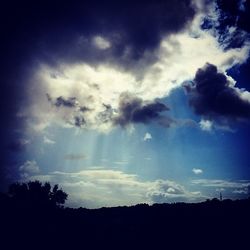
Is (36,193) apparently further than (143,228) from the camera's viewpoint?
Yes

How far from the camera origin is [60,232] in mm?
39250

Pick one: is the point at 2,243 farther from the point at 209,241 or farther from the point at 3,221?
the point at 209,241

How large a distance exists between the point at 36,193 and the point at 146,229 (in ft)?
156

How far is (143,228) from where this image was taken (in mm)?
36094

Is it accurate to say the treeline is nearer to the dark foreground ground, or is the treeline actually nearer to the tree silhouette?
the dark foreground ground

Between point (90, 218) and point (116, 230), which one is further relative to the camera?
A: point (90, 218)

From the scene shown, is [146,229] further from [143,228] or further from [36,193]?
[36,193]

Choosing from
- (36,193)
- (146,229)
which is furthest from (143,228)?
(36,193)

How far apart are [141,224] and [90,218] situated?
1202 centimetres

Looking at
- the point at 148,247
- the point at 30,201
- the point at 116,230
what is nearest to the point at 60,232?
the point at 116,230

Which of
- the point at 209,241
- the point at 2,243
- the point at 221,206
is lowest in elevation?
the point at 2,243

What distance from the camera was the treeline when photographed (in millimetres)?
30094

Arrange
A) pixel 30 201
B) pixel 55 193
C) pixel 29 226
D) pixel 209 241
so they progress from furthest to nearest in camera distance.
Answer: pixel 55 193 < pixel 30 201 < pixel 29 226 < pixel 209 241

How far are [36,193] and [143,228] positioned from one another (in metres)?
46.9
